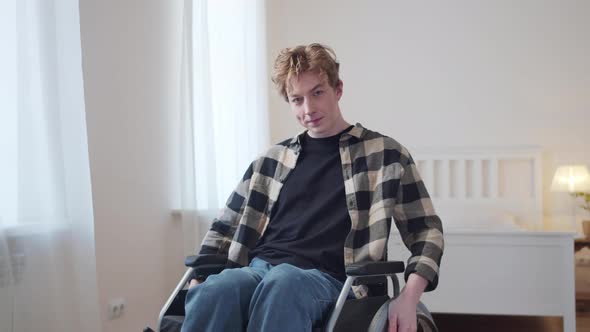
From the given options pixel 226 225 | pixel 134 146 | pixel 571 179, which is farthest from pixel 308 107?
pixel 571 179

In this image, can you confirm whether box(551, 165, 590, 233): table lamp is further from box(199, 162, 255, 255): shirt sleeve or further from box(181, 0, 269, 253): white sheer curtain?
box(199, 162, 255, 255): shirt sleeve

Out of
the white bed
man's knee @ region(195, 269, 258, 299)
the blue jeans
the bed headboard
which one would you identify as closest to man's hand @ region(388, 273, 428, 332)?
the blue jeans

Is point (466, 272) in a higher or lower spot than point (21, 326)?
lower

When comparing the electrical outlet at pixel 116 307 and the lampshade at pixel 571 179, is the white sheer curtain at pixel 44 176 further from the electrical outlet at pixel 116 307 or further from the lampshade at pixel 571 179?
the lampshade at pixel 571 179

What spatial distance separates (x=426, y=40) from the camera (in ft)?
12.2

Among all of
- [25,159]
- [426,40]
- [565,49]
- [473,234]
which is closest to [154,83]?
[25,159]

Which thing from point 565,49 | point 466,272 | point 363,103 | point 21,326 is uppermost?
point 565,49

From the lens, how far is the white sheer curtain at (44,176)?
5.08 ft

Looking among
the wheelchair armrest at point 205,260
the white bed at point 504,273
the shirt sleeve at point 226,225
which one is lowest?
the white bed at point 504,273

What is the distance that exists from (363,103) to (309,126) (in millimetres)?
2264

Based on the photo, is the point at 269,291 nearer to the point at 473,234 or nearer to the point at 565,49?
the point at 473,234

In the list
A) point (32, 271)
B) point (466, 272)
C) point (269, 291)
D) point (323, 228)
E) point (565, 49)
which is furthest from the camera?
point (565, 49)

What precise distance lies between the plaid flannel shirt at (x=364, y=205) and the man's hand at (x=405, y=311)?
54mm

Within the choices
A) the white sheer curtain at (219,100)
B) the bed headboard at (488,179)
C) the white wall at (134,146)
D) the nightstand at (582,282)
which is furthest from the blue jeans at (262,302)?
the nightstand at (582,282)
